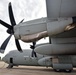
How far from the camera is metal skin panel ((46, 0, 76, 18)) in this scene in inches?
288

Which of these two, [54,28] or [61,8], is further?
[54,28]

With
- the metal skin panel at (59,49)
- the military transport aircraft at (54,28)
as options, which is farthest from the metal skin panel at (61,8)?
the metal skin panel at (59,49)

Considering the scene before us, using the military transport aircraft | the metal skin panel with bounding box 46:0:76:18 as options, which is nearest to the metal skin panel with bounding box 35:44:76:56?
the military transport aircraft

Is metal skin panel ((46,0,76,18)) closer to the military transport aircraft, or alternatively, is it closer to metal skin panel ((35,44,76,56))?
the military transport aircraft

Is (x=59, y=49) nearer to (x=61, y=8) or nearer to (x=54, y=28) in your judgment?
(x=54, y=28)

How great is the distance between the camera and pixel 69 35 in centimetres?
1062

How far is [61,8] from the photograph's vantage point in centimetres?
767

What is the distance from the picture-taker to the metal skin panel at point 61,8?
24.0 ft

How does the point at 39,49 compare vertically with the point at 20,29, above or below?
below

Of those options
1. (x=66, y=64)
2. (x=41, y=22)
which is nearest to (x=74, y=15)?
(x=41, y=22)

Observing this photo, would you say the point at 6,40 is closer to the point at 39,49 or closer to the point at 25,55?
the point at 39,49

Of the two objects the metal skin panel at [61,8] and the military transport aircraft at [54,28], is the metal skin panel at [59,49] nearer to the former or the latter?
the military transport aircraft at [54,28]

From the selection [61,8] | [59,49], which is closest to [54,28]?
[61,8]

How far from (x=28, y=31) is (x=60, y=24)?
2.22m
